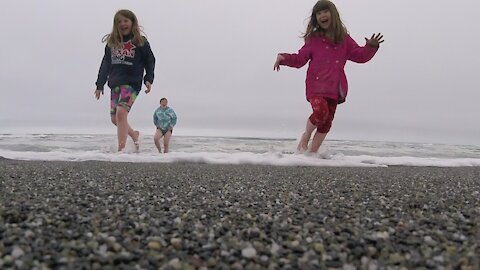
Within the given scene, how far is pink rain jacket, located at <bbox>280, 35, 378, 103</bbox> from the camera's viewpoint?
5082 millimetres

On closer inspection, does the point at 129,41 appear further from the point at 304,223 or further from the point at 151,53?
the point at 304,223

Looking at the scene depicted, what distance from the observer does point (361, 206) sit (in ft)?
5.45

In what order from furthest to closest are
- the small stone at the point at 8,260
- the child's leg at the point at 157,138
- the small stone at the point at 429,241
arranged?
the child's leg at the point at 157,138 < the small stone at the point at 429,241 < the small stone at the point at 8,260

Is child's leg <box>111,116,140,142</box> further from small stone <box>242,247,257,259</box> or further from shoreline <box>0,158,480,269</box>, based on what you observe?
small stone <box>242,247,257,259</box>

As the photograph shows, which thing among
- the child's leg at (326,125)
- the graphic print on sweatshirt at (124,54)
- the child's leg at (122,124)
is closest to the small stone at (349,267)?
the child's leg at (326,125)

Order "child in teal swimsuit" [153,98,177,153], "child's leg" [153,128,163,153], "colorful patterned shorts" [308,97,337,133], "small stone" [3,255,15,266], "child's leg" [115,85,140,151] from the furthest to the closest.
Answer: "child in teal swimsuit" [153,98,177,153] < "child's leg" [153,128,163,153] < "child's leg" [115,85,140,151] < "colorful patterned shorts" [308,97,337,133] < "small stone" [3,255,15,266]

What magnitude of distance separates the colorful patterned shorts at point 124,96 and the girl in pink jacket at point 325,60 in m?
2.03

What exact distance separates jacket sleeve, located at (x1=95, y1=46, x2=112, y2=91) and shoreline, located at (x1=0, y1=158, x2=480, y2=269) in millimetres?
3879

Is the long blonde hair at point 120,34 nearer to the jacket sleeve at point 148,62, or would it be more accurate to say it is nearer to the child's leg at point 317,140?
the jacket sleeve at point 148,62

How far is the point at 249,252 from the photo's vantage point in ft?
3.33

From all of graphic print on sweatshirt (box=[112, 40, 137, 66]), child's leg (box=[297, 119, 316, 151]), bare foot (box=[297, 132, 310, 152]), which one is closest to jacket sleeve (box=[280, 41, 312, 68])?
child's leg (box=[297, 119, 316, 151])

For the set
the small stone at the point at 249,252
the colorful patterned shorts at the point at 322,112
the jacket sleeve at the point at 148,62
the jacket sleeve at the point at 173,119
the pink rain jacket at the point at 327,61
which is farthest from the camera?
the jacket sleeve at the point at 173,119

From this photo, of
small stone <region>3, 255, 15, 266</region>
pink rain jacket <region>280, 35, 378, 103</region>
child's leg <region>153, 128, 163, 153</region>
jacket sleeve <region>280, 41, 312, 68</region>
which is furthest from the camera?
child's leg <region>153, 128, 163, 153</region>

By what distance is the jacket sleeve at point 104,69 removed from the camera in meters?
5.60
